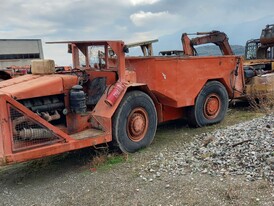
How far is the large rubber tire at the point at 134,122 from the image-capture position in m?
5.73

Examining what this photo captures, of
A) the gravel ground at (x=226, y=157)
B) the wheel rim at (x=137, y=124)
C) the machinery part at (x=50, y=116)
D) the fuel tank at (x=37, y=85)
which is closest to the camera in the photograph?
the gravel ground at (x=226, y=157)

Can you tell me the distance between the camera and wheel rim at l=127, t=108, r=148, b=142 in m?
5.98

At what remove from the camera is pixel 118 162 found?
5.55m

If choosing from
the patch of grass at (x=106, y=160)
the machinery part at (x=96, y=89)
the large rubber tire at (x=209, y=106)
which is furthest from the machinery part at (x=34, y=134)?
the large rubber tire at (x=209, y=106)

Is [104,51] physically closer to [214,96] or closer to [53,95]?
[53,95]

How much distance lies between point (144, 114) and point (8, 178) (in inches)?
96.7

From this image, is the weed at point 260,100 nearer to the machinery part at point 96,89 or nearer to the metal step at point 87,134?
the machinery part at point 96,89

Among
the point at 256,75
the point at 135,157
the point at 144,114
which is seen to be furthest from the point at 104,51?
the point at 256,75

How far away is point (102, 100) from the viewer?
5777mm

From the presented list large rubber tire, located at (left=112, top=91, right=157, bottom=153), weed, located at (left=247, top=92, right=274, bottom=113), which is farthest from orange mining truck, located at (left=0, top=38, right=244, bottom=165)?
weed, located at (left=247, top=92, right=274, bottom=113)

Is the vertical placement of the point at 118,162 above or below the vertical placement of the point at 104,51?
below

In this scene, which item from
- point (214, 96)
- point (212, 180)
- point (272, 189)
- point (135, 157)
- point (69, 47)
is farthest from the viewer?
point (214, 96)

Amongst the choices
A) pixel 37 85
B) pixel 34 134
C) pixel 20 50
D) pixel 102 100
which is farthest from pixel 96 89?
pixel 20 50

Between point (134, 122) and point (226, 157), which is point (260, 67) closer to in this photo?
point (134, 122)
